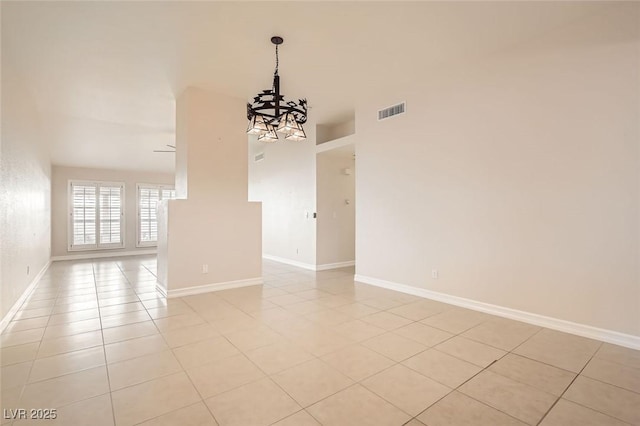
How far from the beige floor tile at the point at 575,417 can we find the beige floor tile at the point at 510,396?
0.13 ft

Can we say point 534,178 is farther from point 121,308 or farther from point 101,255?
point 101,255

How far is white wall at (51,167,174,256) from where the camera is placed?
8.86m

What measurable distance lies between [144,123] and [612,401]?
7.62 meters

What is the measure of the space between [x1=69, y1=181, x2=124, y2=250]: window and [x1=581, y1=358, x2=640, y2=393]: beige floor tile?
37.4 feet

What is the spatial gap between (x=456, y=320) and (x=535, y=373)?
117cm

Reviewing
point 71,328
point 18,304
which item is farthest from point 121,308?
point 18,304

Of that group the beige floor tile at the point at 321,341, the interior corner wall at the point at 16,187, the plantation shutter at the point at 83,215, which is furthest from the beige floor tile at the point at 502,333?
the plantation shutter at the point at 83,215

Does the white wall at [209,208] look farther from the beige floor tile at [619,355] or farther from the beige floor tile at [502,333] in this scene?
the beige floor tile at [619,355]

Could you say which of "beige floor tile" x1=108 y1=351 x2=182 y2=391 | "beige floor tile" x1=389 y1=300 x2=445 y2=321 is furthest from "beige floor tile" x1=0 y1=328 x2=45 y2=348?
"beige floor tile" x1=389 y1=300 x2=445 y2=321

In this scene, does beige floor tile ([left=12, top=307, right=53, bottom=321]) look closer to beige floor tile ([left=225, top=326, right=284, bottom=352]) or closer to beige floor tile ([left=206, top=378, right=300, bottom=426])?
beige floor tile ([left=225, top=326, right=284, bottom=352])

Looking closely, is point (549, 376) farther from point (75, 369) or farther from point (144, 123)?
point (144, 123)

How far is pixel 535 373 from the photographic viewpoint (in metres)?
2.34

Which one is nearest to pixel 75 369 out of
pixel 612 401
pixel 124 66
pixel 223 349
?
pixel 223 349

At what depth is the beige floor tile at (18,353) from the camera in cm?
253
